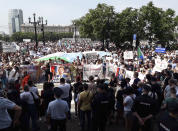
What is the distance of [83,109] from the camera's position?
566cm

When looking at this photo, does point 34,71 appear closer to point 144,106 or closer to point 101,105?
point 101,105

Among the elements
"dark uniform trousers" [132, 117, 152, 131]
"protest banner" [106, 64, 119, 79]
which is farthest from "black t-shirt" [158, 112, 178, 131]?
"protest banner" [106, 64, 119, 79]

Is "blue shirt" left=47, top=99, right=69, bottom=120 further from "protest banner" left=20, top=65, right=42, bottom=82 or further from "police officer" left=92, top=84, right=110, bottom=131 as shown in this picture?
"protest banner" left=20, top=65, right=42, bottom=82

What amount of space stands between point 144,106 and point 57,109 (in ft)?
6.30

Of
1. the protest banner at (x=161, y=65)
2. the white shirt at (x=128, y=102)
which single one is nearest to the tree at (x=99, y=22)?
the protest banner at (x=161, y=65)

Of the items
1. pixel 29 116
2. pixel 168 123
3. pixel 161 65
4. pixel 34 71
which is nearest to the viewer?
pixel 168 123

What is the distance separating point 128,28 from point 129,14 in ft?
9.57

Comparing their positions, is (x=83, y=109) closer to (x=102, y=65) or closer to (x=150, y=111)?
(x=150, y=111)

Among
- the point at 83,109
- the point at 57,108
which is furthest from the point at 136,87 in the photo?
the point at 57,108

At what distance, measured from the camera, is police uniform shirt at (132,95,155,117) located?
4371 mm

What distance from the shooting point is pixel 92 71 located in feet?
45.2

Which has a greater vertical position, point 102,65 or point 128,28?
point 128,28

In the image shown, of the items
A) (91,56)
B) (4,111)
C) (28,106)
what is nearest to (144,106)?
(4,111)

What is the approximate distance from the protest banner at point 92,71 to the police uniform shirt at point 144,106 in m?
9.20
